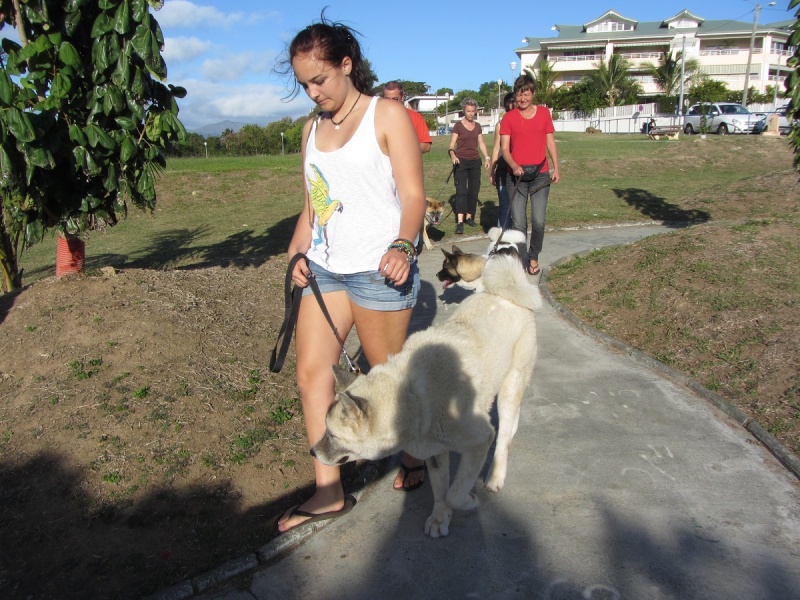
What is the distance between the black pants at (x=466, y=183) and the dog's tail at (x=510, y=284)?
8395 millimetres

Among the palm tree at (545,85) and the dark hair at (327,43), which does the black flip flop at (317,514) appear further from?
the palm tree at (545,85)

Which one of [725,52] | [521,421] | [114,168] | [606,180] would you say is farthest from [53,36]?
[725,52]

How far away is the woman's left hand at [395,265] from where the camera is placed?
2.82 metres

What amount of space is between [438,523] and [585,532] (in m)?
0.80

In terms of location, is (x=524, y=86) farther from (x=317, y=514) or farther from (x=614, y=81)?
(x=614, y=81)

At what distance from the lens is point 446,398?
307 centimetres

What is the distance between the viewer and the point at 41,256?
13617 millimetres

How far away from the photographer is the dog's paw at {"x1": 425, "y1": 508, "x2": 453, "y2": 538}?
3305mm

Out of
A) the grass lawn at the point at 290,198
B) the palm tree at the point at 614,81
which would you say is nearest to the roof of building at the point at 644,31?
the palm tree at the point at 614,81

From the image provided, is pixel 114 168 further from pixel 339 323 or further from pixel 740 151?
pixel 740 151

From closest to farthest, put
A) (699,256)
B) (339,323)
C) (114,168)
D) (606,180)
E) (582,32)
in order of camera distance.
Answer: (339,323) < (114,168) < (699,256) < (606,180) < (582,32)

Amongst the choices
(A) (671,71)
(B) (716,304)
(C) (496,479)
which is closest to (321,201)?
(C) (496,479)

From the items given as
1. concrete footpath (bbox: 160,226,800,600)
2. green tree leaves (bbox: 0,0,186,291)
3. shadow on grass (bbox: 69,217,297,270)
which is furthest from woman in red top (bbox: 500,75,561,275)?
green tree leaves (bbox: 0,0,186,291)

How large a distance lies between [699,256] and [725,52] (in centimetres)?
7915
